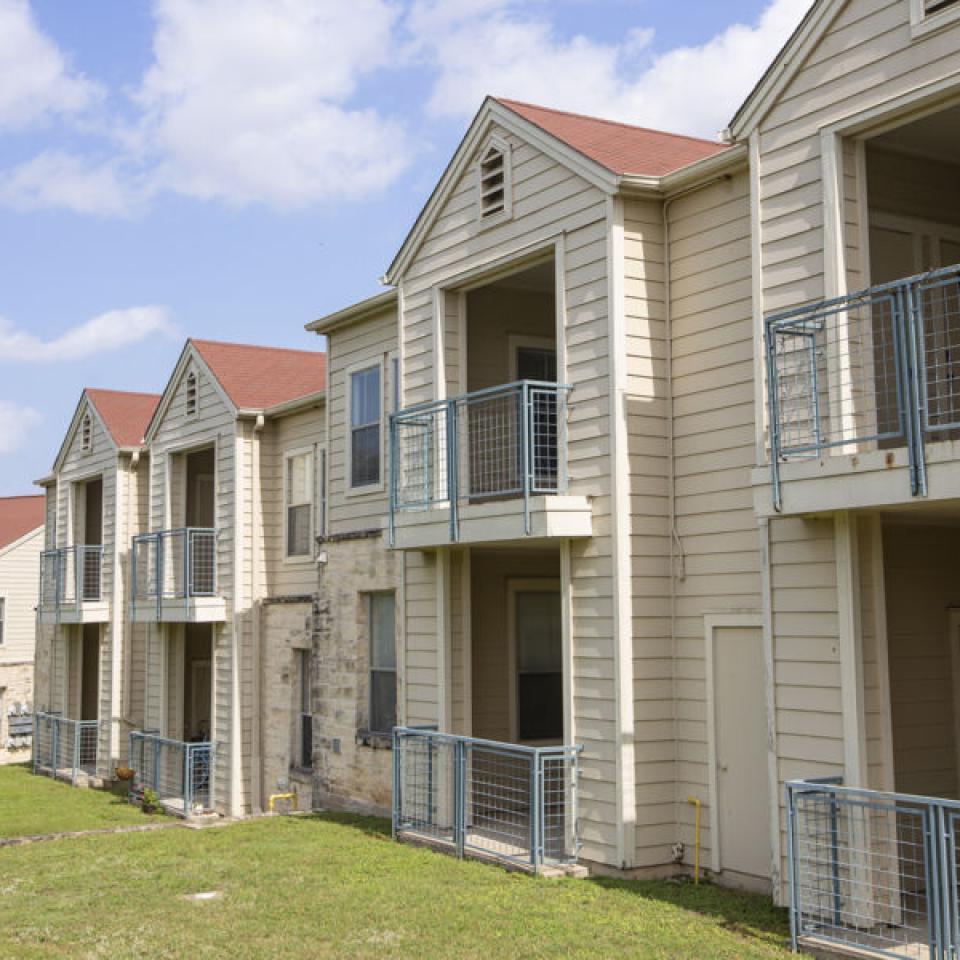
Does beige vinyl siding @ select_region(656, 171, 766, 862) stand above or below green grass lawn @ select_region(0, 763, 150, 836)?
above

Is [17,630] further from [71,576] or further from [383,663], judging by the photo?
[383,663]

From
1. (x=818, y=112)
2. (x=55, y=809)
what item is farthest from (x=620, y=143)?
(x=55, y=809)

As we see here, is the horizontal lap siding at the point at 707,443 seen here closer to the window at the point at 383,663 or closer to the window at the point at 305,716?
the window at the point at 383,663

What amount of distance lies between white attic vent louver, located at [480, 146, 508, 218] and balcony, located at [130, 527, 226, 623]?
926 cm

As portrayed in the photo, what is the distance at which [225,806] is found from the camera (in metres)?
19.5

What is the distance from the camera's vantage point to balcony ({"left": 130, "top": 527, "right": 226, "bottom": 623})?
787 inches

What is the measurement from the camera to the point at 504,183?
1245 centimetres

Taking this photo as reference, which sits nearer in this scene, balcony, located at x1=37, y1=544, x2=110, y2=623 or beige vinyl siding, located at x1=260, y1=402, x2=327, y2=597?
beige vinyl siding, located at x1=260, y1=402, x2=327, y2=597

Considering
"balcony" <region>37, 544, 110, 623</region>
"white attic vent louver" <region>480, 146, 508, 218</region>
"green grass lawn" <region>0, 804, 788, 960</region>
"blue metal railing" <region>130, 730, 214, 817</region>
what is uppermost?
"white attic vent louver" <region>480, 146, 508, 218</region>

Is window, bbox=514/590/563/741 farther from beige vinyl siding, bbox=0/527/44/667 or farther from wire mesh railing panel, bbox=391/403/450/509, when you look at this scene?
beige vinyl siding, bbox=0/527/44/667

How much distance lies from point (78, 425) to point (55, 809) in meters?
9.57

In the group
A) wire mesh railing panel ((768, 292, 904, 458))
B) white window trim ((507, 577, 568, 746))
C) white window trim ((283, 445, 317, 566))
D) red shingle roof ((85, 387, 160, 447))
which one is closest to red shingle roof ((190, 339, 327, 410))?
white window trim ((283, 445, 317, 566))

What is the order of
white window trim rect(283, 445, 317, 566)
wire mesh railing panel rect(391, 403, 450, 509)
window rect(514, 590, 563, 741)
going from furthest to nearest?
white window trim rect(283, 445, 317, 566) → window rect(514, 590, 563, 741) → wire mesh railing panel rect(391, 403, 450, 509)

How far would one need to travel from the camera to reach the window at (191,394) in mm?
21406
